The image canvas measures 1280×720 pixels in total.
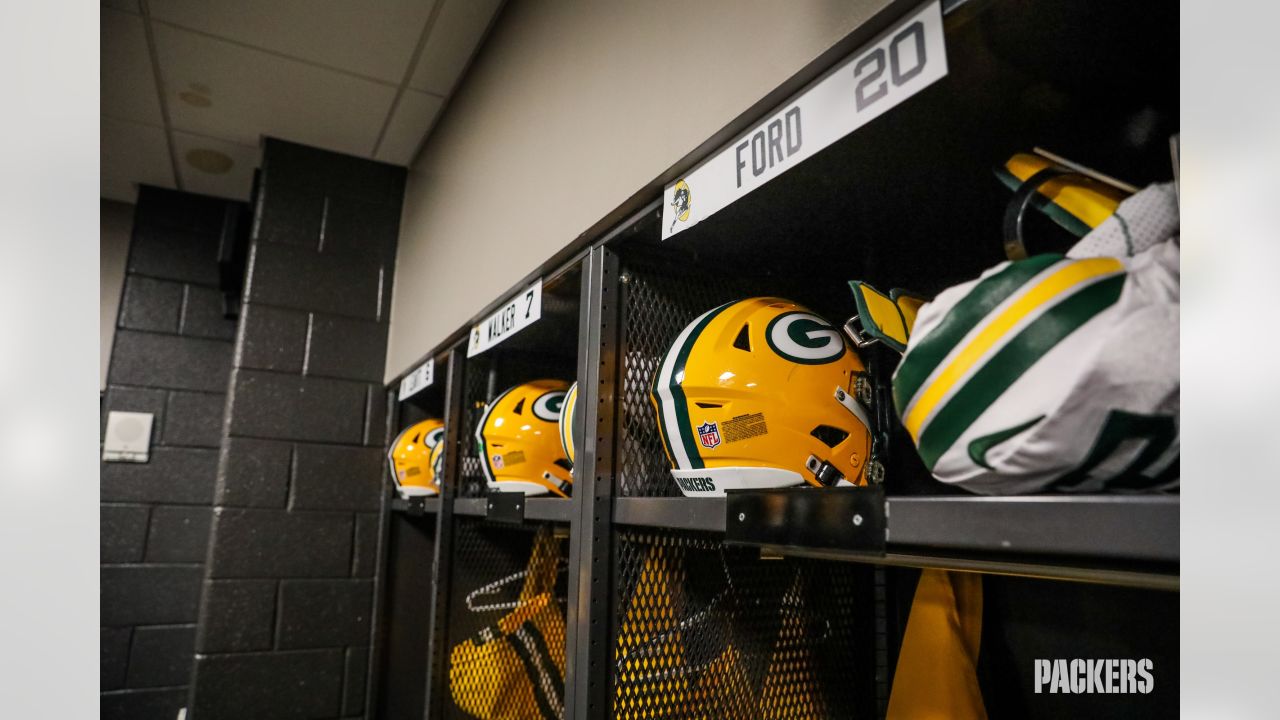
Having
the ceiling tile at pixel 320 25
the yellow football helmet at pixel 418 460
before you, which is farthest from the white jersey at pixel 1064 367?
the ceiling tile at pixel 320 25

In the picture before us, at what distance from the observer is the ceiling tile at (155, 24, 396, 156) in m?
2.10

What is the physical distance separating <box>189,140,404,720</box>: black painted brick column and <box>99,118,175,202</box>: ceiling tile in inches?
21.0

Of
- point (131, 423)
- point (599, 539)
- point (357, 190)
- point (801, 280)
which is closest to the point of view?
point (599, 539)

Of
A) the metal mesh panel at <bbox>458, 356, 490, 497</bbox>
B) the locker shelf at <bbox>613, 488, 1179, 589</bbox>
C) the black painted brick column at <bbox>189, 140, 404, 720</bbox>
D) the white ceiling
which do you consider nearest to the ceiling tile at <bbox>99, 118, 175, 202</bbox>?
the white ceiling

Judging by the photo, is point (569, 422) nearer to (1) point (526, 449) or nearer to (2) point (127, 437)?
(1) point (526, 449)

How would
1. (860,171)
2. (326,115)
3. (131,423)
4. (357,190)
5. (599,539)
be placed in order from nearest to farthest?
(860,171)
(599,539)
(326,115)
(357,190)
(131,423)

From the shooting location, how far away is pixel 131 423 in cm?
290

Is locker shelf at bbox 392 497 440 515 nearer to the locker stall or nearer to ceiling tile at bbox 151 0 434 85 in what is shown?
the locker stall

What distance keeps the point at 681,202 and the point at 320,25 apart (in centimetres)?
152

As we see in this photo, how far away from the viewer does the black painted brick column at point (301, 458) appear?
2.23 metres
